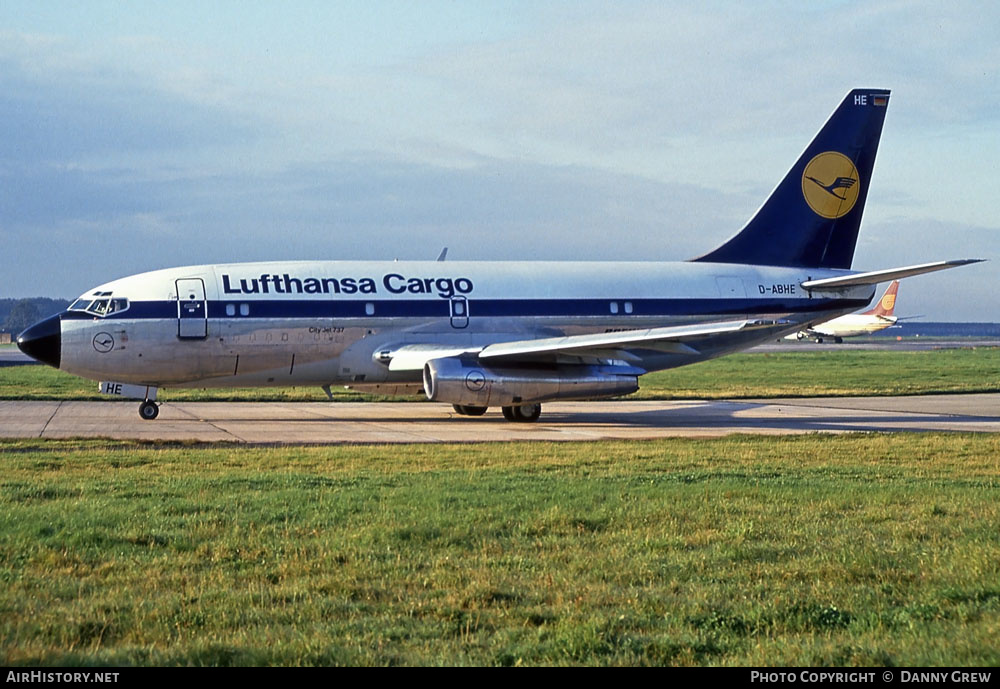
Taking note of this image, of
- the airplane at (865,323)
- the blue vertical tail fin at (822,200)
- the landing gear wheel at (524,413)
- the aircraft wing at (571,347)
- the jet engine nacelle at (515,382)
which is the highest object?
the blue vertical tail fin at (822,200)

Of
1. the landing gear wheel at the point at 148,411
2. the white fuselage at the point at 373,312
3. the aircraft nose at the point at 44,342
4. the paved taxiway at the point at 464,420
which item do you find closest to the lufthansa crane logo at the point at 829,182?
the white fuselage at the point at 373,312

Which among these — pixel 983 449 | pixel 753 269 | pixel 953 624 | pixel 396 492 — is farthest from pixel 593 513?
pixel 753 269

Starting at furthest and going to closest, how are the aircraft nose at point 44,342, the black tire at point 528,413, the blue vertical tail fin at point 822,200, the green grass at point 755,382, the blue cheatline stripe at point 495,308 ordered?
the green grass at point 755,382
the blue vertical tail fin at point 822,200
the black tire at point 528,413
the blue cheatline stripe at point 495,308
the aircraft nose at point 44,342

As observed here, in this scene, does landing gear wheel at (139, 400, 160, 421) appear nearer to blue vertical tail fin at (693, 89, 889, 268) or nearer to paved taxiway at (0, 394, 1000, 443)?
paved taxiway at (0, 394, 1000, 443)

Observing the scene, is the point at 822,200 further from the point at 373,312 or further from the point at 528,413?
the point at 373,312

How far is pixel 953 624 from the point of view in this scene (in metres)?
6.44

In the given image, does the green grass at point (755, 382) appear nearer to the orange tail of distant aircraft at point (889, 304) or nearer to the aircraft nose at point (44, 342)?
the aircraft nose at point (44, 342)

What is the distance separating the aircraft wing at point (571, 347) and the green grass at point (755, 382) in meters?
7.74

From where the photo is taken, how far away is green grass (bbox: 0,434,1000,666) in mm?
6055

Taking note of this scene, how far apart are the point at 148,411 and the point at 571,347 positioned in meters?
9.45

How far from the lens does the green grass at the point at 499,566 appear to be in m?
6.05

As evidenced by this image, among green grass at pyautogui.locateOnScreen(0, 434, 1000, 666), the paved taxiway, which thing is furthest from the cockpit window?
green grass at pyautogui.locateOnScreen(0, 434, 1000, 666)

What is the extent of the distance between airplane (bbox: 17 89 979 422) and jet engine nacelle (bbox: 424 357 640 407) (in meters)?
0.03
